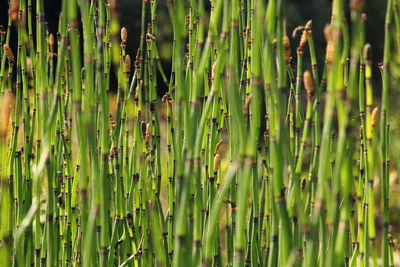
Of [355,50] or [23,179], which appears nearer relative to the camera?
[355,50]

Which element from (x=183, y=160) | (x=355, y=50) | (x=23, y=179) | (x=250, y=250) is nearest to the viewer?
(x=355, y=50)

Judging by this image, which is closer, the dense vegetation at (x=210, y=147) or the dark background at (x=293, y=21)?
the dense vegetation at (x=210, y=147)

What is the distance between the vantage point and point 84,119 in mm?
728

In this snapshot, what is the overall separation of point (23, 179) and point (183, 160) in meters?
0.60

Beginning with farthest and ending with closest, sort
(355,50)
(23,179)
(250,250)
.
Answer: (23,179) < (250,250) < (355,50)

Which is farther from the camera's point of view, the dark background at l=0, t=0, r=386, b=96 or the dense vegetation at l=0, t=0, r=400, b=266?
the dark background at l=0, t=0, r=386, b=96

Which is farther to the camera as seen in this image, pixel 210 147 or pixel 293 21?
pixel 293 21

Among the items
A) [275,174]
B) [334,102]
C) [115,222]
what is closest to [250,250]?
[115,222]

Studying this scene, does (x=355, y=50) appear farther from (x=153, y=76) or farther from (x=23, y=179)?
(x=23, y=179)

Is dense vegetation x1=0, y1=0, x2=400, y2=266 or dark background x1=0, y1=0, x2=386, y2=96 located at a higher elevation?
dark background x1=0, y1=0, x2=386, y2=96

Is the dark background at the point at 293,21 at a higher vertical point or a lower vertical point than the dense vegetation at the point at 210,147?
higher

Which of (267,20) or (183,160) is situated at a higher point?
(267,20)

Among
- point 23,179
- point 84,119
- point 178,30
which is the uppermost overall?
point 178,30

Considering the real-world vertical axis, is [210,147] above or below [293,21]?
below
